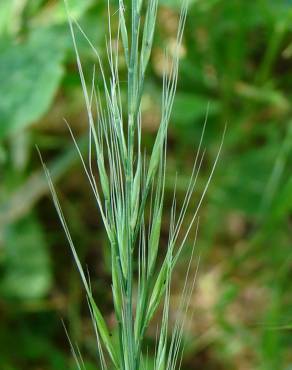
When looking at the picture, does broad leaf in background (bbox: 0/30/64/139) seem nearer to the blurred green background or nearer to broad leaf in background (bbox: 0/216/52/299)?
the blurred green background

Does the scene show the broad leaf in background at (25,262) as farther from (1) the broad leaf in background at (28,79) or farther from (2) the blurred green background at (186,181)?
(1) the broad leaf in background at (28,79)

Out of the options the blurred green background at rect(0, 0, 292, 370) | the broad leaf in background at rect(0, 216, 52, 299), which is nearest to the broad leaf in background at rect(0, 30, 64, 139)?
the blurred green background at rect(0, 0, 292, 370)

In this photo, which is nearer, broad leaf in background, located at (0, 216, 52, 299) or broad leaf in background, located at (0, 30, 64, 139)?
broad leaf in background, located at (0, 30, 64, 139)

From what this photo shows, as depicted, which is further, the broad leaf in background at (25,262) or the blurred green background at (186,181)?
the broad leaf in background at (25,262)

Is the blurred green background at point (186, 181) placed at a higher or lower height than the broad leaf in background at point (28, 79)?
lower

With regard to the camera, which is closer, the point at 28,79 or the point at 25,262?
the point at 28,79

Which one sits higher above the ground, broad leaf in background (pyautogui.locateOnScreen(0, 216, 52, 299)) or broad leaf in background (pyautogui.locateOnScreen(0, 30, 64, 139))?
broad leaf in background (pyautogui.locateOnScreen(0, 30, 64, 139))

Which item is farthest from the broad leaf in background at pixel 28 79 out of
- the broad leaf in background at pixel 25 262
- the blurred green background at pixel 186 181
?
the broad leaf in background at pixel 25 262
